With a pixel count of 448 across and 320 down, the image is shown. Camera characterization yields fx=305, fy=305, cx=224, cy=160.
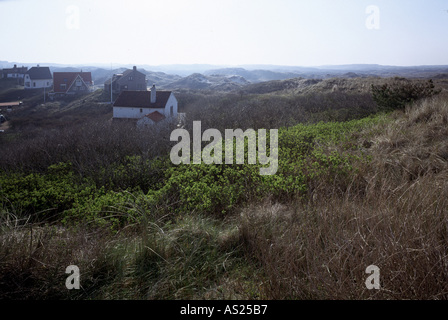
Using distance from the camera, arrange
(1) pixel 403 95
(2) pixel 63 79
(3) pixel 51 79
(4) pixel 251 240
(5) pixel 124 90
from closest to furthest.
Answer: (4) pixel 251 240 < (1) pixel 403 95 < (5) pixel 124 90 < (2) pixel 63 79 < (3) pixel 51 79

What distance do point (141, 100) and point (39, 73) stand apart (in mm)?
38413

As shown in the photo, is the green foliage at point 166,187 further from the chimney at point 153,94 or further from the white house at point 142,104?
the chimney at point 153,94

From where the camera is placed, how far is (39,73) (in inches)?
2114

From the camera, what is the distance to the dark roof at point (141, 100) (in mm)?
26062

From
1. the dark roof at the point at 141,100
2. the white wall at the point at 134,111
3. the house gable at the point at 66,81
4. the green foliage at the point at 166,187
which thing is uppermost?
the house gable at the point at 66,81

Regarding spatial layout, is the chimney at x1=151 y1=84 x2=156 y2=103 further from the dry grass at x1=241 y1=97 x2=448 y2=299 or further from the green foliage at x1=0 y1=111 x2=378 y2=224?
the dry grass at x1=241 y1=97 x2=448 y2=299

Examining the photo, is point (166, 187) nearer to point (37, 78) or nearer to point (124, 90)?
point (124, 90)

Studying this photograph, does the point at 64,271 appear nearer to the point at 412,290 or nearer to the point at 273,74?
the point at 412,290

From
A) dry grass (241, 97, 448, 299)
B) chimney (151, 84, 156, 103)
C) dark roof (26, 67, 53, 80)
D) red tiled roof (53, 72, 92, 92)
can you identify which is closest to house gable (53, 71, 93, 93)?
red tiled roof (53, 72, 92, 92)

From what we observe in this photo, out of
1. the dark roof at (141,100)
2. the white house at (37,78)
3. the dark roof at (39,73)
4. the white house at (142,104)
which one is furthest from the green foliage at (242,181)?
the dark roof at (39,73)

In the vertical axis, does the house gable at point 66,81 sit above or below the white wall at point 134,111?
above

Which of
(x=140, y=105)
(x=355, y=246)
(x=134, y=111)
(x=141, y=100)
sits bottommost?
(x=355, y=246)

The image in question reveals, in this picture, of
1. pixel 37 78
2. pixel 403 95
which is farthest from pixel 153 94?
pixel 37 78
